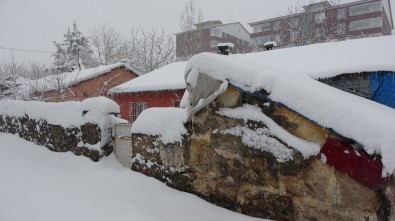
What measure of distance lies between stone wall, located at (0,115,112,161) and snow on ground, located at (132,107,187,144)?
5.09 feet

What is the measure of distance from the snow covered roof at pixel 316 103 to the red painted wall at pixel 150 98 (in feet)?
32.1

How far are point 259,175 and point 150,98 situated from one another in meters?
12.8

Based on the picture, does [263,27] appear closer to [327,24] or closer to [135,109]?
[327,24]

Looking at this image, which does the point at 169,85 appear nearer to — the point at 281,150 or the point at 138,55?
the point at 281,150

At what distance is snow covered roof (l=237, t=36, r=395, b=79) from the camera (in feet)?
27.2

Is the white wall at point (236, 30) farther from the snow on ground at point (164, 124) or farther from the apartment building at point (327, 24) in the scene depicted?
the snow on ground at point (164, 124)

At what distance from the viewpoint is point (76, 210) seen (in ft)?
12.7

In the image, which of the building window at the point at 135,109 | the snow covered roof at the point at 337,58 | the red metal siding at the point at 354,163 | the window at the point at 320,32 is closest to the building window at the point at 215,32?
the window at the point at 320,32

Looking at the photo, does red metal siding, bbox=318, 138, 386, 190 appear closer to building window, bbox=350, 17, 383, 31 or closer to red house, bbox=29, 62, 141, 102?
red house, bbox=29, 62, 141, 102

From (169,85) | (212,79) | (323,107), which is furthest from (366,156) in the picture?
(169,85)

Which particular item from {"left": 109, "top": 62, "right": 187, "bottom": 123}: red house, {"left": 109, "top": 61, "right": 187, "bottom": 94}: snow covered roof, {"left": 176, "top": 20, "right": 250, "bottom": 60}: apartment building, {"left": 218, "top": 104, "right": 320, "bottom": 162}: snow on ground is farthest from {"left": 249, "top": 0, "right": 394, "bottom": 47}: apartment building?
{"left": 218, "top": 104, "right": 320, "bottom": 162}: snow on ground

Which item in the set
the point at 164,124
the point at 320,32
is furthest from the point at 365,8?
the point at 164,124

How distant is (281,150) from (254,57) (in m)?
9.70

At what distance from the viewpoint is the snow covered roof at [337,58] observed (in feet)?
27.2
